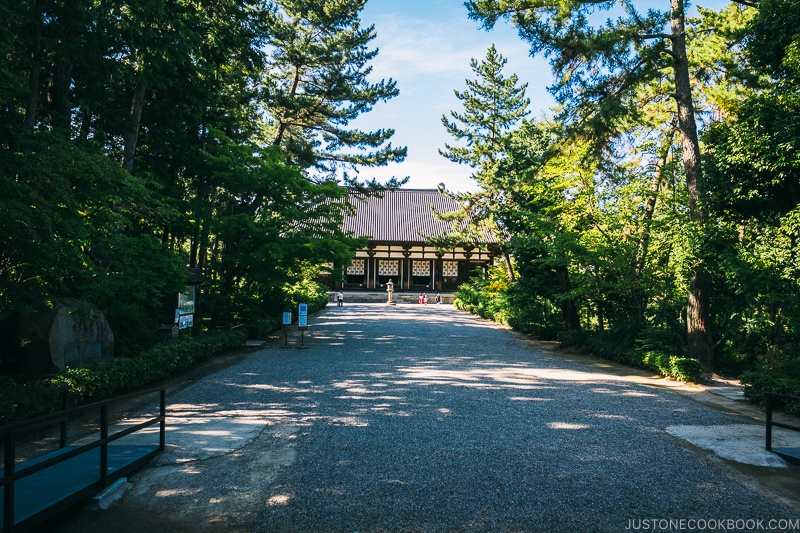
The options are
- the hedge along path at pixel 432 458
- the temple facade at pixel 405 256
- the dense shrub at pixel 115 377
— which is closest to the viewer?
the hedge along path at pixel 432 458

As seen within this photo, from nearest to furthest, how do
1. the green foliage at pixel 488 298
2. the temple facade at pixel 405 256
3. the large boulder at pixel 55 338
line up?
the large boulder at pixel 55 338, the green foliage at pixel 488 298, the temple facade at pixel 405 256

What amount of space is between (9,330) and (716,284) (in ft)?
43.1

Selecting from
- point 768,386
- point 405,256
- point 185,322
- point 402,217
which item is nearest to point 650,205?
point 768,386

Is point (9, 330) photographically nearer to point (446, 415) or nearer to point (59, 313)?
point (59, 313)

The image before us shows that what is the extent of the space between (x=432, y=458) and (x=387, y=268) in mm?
30385

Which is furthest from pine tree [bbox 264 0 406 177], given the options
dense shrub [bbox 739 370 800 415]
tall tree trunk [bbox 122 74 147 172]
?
dense shrub [bbox 739 370 800 415]

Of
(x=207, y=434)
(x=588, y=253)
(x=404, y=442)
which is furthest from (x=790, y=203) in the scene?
(x=207, y=434)

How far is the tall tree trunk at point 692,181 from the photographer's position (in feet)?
32.2

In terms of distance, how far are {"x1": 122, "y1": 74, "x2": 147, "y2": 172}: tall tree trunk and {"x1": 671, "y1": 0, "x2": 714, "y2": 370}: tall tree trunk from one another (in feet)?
35.9

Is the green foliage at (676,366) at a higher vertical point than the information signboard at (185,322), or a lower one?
lower

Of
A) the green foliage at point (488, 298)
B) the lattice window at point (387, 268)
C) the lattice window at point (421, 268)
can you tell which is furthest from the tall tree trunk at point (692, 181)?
the lattice window at point (387, 268)

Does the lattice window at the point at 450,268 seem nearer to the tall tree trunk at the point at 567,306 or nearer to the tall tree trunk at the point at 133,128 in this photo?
the tall tree trunk at the point at 567,306

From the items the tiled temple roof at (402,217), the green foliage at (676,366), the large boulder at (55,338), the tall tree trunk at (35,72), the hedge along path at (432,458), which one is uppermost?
Result: the tiled temple roof at (402,217)

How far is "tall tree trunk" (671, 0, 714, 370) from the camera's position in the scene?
981cm
